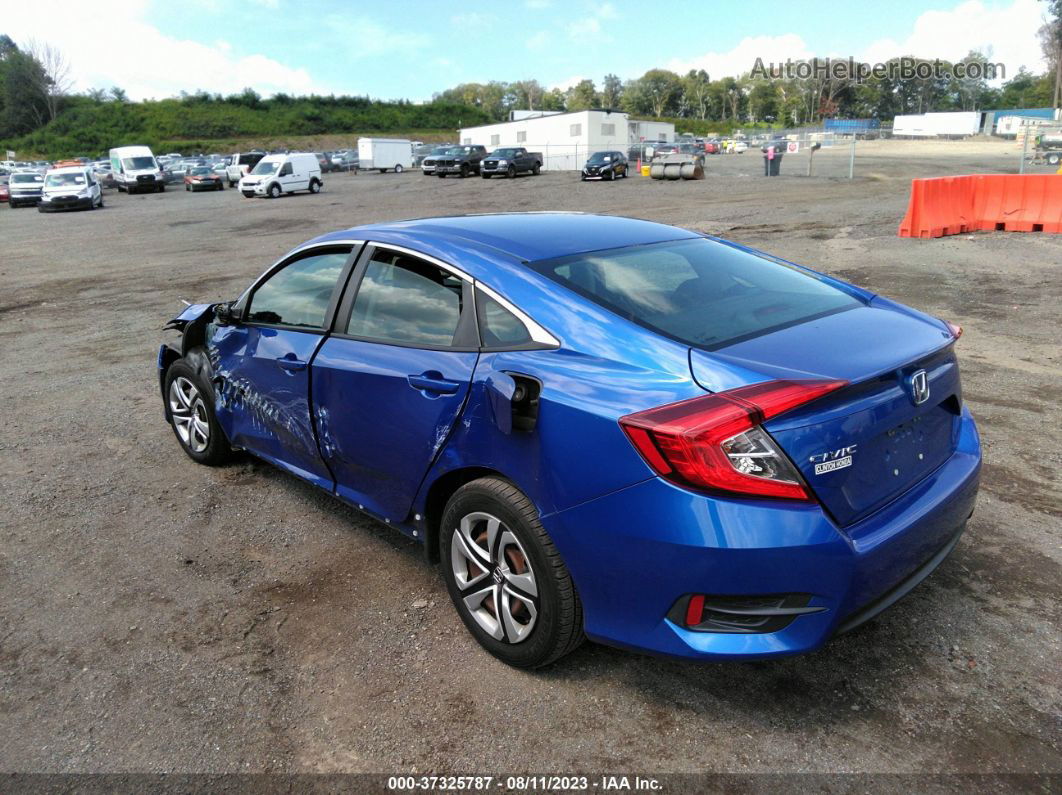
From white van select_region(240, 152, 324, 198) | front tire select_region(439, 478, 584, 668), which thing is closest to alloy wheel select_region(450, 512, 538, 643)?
front tire select_region(439, 478, 584, 668)

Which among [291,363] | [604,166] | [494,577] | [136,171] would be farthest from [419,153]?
[494,577]

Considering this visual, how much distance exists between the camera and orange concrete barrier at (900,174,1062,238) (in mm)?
13312

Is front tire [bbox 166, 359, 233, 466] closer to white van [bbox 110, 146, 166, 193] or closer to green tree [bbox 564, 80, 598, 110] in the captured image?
white van [bbox 110, 146, 166, 193]

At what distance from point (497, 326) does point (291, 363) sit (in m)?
1.34

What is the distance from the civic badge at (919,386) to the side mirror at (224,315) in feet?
11.3

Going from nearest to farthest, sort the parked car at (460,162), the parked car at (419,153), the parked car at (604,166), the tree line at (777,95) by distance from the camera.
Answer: the parked car at (604,166), the parked car at (460,162), the parked car at (419,153), the tree line at (777,95)

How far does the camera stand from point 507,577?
2.81 metres

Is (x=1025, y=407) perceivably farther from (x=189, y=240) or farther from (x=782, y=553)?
(x=189, y=240)

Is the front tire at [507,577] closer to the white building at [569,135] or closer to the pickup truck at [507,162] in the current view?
the pickup truck at [507,162]

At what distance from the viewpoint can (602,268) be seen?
307cm

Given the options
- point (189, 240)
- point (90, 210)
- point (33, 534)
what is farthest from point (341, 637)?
point (90, 210)

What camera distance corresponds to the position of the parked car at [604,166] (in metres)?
35.4

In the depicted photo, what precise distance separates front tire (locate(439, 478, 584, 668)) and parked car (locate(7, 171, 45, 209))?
4136cm

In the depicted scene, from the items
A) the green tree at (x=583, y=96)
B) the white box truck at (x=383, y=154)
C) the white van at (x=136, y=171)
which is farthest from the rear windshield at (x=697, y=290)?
the green tree at (x=583, y=96)
